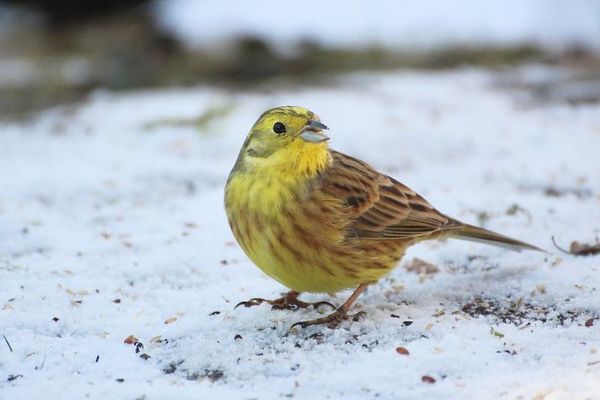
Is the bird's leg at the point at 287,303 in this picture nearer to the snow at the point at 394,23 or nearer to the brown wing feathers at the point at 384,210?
the brown wing feathers at the point at 384,210

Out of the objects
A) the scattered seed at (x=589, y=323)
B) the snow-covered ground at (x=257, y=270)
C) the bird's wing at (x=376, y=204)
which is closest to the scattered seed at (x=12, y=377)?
the snow-covered ground at (x=257, y=270)

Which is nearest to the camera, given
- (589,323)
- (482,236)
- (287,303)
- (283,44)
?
(589,323)

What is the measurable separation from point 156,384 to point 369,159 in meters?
4.06

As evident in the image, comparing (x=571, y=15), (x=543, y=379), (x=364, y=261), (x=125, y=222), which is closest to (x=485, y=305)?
(x=364, y=261)

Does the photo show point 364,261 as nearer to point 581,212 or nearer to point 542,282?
point 542,282

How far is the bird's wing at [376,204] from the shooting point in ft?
13.7

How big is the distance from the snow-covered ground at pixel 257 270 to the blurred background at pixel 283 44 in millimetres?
1452

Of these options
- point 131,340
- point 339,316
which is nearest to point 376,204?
point 339,316

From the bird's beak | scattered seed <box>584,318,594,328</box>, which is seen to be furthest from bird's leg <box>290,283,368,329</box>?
scattered seed <box>584,318,594,328</box>

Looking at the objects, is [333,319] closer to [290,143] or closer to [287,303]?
[287,303]

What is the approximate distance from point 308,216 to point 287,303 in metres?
0.53

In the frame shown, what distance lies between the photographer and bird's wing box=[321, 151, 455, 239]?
13.7ft

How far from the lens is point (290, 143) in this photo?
4.09 meters

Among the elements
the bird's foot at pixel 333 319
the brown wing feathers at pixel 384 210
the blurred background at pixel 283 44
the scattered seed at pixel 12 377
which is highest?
the blurred background at pixel 283 44
